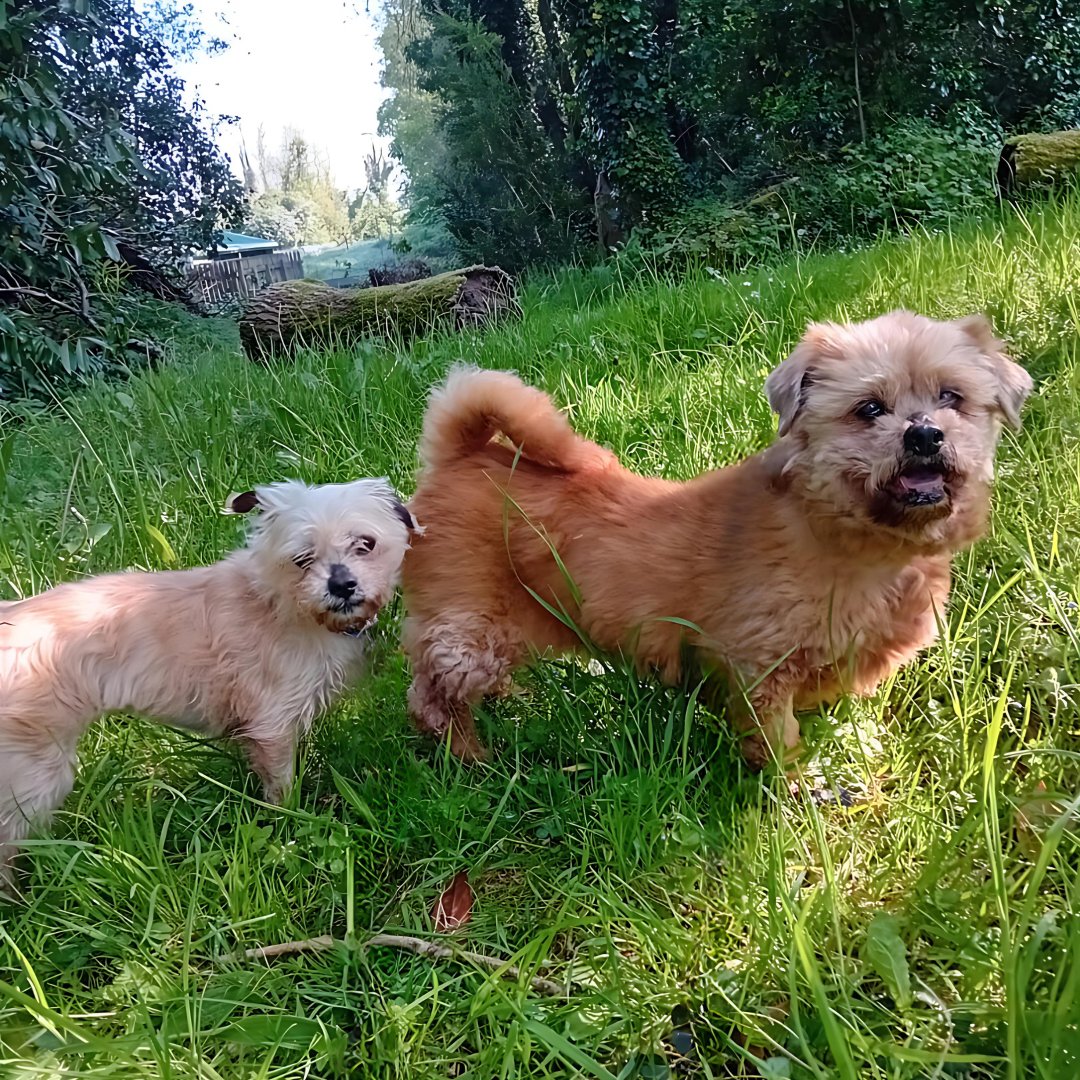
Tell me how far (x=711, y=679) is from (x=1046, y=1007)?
115 centimetres

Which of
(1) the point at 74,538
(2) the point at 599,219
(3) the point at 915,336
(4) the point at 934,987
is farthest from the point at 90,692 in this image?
(2) the point at 599,219

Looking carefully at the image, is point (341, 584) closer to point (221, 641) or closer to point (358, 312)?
point (221, 641)

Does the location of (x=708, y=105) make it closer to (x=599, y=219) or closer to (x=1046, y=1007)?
(x=599, y=219)

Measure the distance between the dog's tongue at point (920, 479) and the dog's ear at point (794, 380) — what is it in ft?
1.17

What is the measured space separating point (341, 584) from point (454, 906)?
3.38ft

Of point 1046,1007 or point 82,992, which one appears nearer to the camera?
point 1046,1007

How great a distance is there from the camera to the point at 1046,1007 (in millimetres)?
1440

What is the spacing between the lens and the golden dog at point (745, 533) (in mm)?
2057

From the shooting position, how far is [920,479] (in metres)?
1.98

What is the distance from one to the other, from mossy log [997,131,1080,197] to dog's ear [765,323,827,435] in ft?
20.1

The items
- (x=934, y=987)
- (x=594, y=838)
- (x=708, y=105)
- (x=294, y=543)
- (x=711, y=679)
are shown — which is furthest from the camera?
(x=708, y=105)

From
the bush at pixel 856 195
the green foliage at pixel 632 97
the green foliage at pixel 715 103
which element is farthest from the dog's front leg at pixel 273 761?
the green foliage at pixel 632 97

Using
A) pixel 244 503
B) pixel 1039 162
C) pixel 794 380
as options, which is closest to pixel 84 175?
pixel 244 503

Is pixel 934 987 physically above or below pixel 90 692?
below
